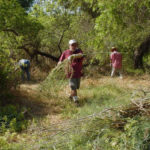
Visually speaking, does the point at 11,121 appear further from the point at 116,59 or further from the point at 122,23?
the point at 122,23

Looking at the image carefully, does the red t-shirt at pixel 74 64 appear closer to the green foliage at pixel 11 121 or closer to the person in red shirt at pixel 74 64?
the person in red shirt at pixel 74 64

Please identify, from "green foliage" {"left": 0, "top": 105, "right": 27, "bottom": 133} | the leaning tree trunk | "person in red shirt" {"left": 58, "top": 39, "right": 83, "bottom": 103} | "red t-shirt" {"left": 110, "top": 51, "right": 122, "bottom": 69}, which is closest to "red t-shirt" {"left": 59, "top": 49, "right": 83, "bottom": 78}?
"person in red shirt" {"left": 58, "top": 39, "right": 83, "bottom": 103}

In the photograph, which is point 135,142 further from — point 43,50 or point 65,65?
point 43,50

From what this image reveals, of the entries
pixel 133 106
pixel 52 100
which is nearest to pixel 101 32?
pixel 52 100

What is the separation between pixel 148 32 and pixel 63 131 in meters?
7.16

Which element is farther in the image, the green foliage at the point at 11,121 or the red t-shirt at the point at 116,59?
the red t-shirt at the point at 116,59

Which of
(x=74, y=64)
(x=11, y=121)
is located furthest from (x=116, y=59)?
(x=11, y=121)

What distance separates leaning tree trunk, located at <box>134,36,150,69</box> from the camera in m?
9.65

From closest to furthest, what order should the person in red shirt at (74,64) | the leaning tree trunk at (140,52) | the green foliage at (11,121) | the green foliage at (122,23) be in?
the green foliage at (11,121) < the person in red shirt at (74,64) < the green foliage at (122,23) < the leaning tree trunk at (140,52)

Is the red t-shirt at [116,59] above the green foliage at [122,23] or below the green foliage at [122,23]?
below

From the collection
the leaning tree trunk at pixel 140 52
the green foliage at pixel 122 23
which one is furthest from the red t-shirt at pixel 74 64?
the leaning tree trunk at pixel 140 52

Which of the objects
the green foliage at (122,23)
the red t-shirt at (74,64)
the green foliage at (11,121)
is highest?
the green foliage at (122,23)

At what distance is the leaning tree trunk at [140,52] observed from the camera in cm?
965

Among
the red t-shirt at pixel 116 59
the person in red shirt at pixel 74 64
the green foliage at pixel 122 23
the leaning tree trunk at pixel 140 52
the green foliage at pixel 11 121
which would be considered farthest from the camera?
the leaning tree trunk at pixel 140 52
